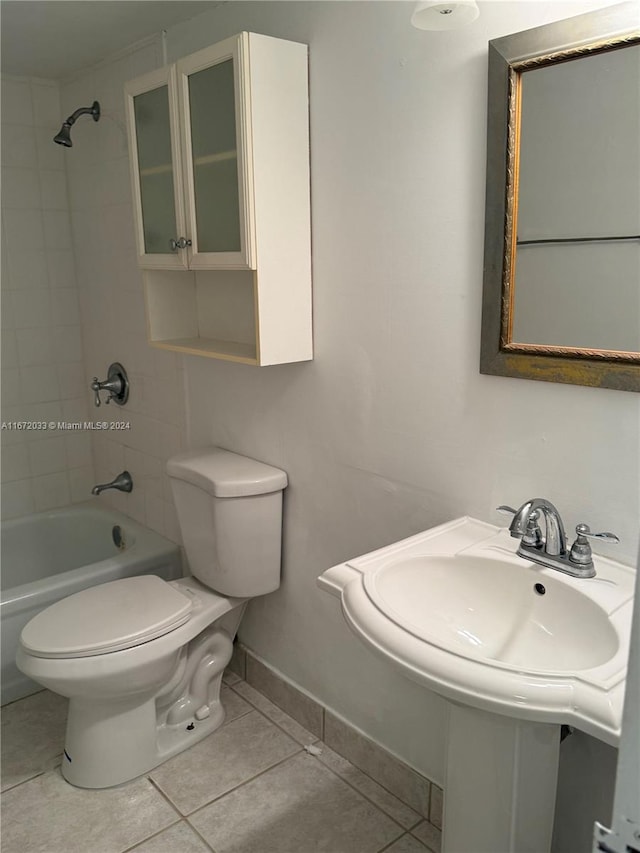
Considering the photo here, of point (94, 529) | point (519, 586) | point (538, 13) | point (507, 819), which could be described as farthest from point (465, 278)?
point (94, 529)

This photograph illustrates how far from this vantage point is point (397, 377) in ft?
5.70

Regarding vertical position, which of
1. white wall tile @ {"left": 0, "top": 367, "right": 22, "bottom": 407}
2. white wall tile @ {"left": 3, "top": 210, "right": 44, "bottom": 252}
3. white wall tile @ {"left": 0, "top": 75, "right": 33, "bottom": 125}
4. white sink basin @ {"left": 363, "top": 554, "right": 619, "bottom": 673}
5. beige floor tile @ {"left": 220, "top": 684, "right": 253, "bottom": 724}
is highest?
white wall tile @ {"left": 0, "top": 75, "right": 33, "bottom": 125}

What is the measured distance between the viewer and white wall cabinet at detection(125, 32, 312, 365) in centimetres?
173

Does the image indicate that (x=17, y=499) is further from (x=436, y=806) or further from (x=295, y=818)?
(x=436, y=806)

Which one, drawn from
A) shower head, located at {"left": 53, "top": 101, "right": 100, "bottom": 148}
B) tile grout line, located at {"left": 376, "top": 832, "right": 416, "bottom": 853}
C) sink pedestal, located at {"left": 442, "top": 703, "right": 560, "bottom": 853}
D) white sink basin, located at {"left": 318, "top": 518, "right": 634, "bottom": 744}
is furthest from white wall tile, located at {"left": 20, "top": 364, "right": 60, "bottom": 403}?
sink pedestal, located at {"left": 442, "top": 703, "right": 560, "bottom": 853}

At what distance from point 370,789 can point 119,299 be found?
196cm

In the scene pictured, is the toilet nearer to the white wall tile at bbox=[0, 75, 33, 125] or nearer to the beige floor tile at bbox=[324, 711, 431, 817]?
the beige floor tile at bbox=[324, 711, 431, 817]

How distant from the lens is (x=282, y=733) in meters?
2.24

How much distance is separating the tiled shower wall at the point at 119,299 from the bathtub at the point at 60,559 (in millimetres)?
93

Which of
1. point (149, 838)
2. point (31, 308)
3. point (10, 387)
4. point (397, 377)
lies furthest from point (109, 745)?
point (31, 308)

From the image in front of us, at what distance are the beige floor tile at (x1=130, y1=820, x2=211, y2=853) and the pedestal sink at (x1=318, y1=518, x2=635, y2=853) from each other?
722mm

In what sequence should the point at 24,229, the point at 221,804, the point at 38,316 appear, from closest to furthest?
the point at 221,804
the point at 24,229
the point at 38,316

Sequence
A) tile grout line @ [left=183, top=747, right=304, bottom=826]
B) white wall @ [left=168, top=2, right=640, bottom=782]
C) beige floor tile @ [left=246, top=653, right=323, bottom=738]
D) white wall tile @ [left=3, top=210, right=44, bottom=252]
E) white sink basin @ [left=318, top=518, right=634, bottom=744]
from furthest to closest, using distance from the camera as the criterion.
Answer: white wall tile @ [left=3, top=210, right=44, bottom=252] → beige floor tile @ [left=246, top=653, right=323, bottom=738] → tile grout line @ [left=183, top=747, right=304, bottom=826] → white wall @ [left=168, top=2, right=640, bottom=782] → white sink basin @ [left=318, top=518, right=634, bottom=744]

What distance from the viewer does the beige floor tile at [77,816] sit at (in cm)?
183
